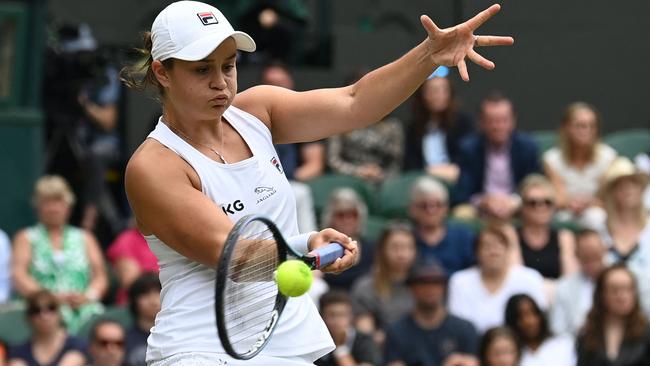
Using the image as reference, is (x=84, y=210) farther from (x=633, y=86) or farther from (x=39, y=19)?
(x=633, y=86)

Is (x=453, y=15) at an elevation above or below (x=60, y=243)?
above

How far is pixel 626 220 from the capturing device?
9133 millimetres

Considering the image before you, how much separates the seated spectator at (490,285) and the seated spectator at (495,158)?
1.16 meters

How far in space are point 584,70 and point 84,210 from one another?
13.8 feet

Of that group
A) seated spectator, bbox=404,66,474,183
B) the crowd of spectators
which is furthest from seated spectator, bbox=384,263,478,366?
seated spectator, bbox=404,66,474,183

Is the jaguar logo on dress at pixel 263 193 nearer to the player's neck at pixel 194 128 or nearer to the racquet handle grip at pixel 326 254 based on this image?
the player's neck at pixel 194 128

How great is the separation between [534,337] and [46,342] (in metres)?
2.86

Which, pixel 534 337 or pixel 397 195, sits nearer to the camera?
pixel 534 337

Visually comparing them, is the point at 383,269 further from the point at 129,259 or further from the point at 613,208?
the point at 129,259

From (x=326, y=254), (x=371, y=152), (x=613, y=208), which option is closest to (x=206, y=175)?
(x=326, y=254)

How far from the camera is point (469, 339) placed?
8273 millimetres

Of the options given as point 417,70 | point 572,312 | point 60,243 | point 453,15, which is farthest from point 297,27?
point 417,70

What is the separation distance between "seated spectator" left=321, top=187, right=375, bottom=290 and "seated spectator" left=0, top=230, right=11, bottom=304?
2058 millimetres

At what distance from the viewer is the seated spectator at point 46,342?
8.14 m
